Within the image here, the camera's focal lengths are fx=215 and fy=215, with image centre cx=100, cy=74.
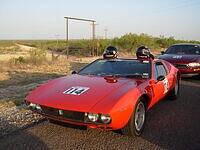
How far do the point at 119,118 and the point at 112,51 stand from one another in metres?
2.34

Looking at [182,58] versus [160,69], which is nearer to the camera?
[160,69]

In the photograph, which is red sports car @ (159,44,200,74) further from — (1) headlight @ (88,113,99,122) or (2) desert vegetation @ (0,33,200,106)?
(1) headlight @ (88,113,99,122)

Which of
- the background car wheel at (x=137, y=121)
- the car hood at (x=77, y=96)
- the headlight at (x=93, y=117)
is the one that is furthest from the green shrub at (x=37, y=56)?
the headlight at (x=93, y=117)

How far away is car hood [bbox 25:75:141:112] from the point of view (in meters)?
3.08

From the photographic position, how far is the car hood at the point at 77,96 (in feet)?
10.1

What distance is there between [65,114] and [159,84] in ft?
7.25

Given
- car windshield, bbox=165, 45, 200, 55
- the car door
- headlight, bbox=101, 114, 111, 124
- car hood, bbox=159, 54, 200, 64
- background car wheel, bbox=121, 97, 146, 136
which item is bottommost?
background car wheel, bbox=121, 97, 146, 136

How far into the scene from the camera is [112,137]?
11.3ft

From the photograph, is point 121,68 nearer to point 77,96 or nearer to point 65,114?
point 77,96

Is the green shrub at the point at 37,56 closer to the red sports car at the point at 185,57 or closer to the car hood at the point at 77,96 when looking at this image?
the red sports car at the point at 185,57

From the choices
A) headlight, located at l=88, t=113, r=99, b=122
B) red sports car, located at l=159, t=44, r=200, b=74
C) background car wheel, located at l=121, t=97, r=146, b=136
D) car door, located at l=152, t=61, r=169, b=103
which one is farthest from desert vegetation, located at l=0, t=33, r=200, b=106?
red sports car, located at l=159, t=44, r=200, b=74

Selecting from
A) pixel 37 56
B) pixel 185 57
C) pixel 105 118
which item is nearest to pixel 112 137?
pixel 105 118

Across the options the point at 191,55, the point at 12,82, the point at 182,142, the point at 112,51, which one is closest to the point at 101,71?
the point at 112,51

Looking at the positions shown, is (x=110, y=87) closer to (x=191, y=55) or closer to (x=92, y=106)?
(x=92, y=106)
